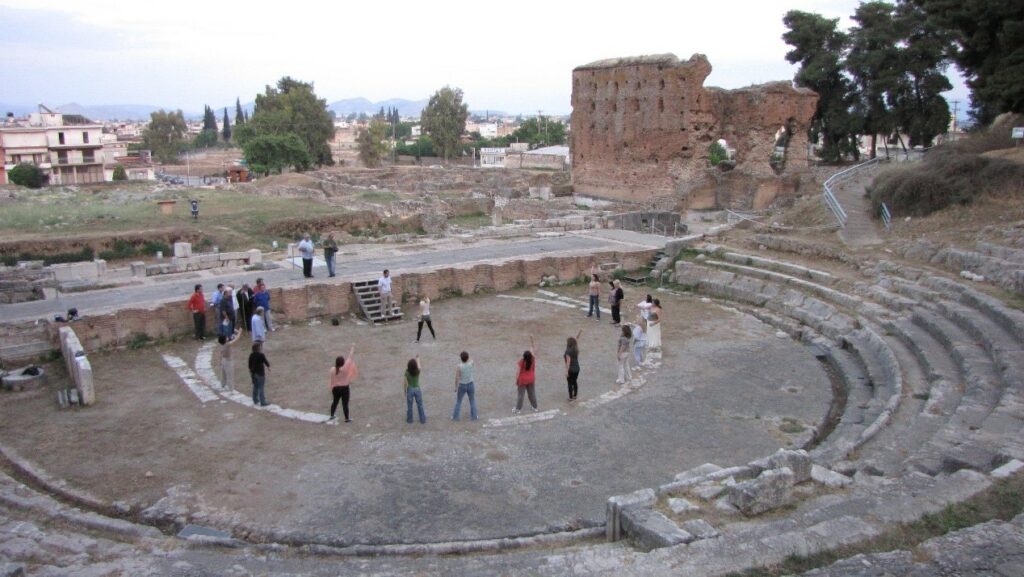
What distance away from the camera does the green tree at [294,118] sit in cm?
6844

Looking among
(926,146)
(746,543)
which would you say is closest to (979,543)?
(746,543)

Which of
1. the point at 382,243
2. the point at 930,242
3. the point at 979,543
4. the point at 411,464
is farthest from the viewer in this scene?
the point at 382,243

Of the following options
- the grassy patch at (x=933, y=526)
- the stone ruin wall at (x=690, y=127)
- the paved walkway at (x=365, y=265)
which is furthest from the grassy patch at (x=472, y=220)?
the grassy patch at (x=933, y=526)

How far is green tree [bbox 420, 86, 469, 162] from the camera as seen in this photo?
85062mm

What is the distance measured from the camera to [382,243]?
27094 mm

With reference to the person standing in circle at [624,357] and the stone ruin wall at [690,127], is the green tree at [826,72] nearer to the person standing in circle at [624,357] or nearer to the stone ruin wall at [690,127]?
the stone ruin wall at [690,127]

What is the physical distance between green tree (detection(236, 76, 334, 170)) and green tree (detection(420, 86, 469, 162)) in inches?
550

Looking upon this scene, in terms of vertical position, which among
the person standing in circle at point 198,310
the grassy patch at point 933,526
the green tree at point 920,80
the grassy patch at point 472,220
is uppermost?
the green tree at point 920,80

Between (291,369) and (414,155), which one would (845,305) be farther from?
(414,155)

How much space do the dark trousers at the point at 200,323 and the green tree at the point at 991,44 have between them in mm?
27725

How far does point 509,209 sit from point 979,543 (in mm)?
31606

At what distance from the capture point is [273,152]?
209ft

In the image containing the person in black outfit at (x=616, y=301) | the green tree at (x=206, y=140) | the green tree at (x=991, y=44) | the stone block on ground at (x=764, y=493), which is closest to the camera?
the stone block on ground at (x=764, y=493)

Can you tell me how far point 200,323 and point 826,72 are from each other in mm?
36016
